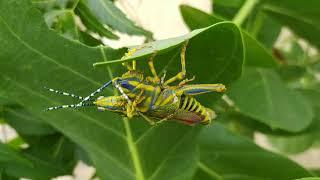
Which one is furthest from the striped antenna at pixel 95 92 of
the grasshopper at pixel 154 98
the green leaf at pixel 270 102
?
the green leaf at pixel 270 102

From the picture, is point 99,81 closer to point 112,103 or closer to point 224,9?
point 112,103

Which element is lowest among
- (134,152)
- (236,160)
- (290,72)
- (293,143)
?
(293,143)

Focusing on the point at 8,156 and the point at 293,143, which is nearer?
the point at 8,156

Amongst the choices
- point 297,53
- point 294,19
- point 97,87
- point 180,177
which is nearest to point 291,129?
point 294,19

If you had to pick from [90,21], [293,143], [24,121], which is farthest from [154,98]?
[293,143]

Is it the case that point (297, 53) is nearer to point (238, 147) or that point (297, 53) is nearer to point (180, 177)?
point (238, 147)

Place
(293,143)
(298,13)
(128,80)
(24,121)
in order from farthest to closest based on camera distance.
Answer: (293,143)
(298,13)
(24,121)
(128,80)

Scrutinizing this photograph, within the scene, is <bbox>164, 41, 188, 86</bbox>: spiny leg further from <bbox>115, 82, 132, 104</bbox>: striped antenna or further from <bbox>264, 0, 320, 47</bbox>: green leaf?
<bbox>264, 0, 320, 47</bbox>: green leaf

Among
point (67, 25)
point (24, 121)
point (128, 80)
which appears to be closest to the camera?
point (128, 80)
